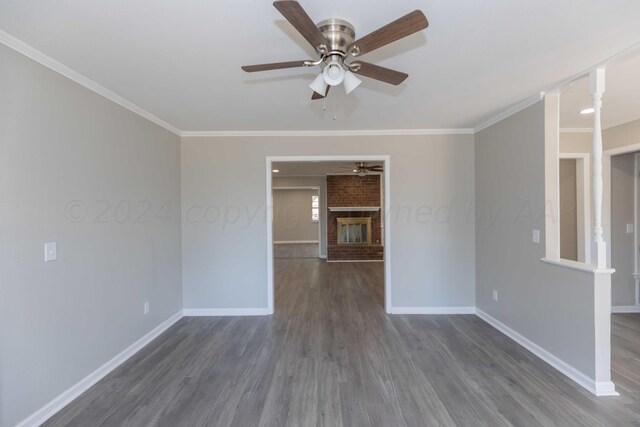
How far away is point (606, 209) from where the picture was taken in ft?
12.5

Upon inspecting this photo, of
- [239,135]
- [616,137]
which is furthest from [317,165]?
[616,137]

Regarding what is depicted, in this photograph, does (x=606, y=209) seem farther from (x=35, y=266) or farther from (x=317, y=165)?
(x=35, y=266)

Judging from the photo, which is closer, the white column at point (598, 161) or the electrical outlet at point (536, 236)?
the white column at point (598, 161)

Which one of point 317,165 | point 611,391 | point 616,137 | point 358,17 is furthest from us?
point 317,165

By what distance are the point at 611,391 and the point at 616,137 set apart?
10.0 feet

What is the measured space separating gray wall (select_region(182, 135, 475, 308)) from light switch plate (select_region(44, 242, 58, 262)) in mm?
1847

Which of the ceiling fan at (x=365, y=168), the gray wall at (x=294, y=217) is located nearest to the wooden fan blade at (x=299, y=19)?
the ceiling fan at (x=365, y=168)

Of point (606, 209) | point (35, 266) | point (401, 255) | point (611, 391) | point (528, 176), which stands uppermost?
point (528, 176)

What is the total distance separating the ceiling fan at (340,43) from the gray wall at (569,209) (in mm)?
3965

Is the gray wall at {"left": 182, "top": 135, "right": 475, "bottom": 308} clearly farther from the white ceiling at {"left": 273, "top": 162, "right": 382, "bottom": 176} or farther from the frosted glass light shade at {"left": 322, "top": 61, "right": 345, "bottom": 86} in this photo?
the white ceiling at {"left": 273, "top": 162, "right": 382, "bottom": 176}

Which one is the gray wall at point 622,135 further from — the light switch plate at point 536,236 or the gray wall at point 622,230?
the light switch plate at point 536,236

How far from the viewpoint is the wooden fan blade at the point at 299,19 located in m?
1.20

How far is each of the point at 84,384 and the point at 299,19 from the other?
2.93 meters

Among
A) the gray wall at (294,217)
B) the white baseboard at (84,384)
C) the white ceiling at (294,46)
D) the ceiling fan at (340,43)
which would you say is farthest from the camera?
the gray wall at (294,217)
